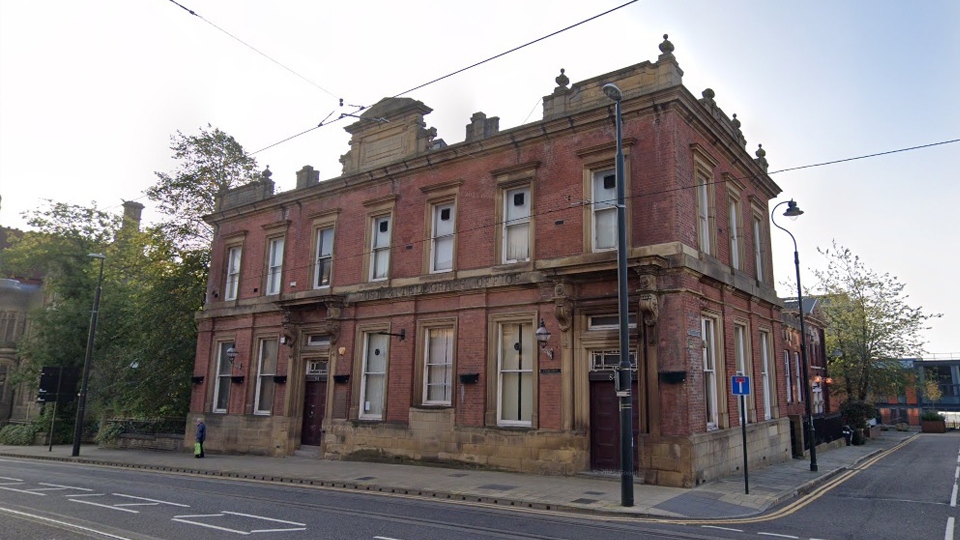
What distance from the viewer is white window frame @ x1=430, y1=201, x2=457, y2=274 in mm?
18578

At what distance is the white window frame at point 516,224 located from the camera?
17.0 meters

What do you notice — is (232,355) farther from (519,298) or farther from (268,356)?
(519,298)

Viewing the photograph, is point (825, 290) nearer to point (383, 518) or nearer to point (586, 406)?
point (586, 406)

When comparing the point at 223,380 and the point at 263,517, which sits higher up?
the point at 223,380

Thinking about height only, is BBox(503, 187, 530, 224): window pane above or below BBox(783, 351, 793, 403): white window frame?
above

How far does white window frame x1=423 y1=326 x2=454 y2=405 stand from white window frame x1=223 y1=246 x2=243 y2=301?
33.7ft

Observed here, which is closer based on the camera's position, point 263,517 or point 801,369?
point 263,517

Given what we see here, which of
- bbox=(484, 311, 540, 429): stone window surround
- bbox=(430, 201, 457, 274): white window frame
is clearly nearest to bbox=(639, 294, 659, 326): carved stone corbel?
bbox=(484, 311, 540, 429): stone window surround

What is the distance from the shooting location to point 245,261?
24.3 metres

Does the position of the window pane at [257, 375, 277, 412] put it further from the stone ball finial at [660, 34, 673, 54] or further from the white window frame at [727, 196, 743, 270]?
the stone ball finial at [660, 34, 673, 54]

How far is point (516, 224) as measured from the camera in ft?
56.8

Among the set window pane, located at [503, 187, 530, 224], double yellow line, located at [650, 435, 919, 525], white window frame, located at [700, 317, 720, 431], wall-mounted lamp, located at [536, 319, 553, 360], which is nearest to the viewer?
double yellow line, located at [650, 435, 919, 525]

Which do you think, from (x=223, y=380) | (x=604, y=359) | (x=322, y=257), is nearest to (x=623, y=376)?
(x=604, y=359)

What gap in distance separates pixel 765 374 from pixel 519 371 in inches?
341
